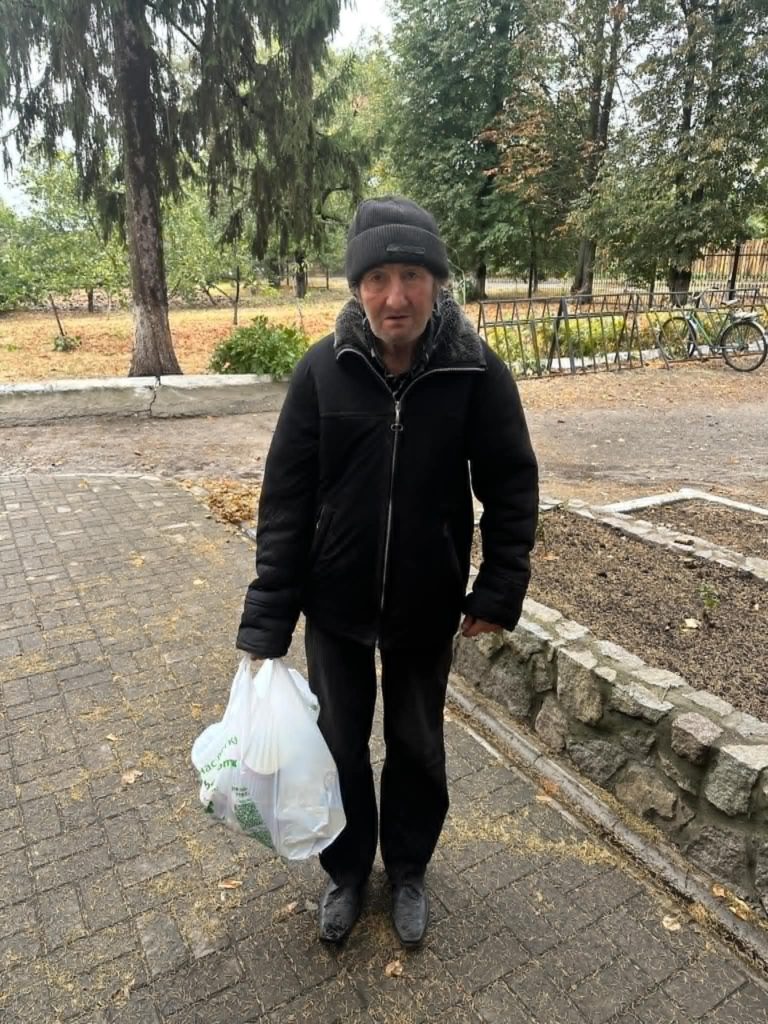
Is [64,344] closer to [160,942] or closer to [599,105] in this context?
[160,942]

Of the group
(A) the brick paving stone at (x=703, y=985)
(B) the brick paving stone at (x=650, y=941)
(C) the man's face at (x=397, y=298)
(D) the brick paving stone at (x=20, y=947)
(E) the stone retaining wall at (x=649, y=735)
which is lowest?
(D) the brick paving stone at (x=20, y=947)

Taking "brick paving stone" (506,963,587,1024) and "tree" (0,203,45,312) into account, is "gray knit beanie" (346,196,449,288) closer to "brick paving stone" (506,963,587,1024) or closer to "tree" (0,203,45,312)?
"brick paving stone" (506,963,587,1024)

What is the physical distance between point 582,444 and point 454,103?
891 inches

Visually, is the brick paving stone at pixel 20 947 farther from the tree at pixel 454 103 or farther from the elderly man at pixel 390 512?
the tree at pixel 454 103

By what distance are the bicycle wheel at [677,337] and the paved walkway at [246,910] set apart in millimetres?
11346

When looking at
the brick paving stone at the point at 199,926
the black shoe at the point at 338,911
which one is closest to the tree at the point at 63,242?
the brick paving stone at the point at 199,926

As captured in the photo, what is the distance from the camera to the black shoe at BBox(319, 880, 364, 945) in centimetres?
204

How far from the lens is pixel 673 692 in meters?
2.51

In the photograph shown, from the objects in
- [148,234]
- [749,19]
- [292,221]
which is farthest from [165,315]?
[749,19]

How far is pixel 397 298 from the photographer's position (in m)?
1.63

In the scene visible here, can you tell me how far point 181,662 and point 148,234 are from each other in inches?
310

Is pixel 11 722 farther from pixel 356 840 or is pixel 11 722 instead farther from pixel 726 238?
pixel 726 238

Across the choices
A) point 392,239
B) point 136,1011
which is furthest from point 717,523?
point 136,1011

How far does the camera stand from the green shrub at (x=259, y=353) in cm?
919
